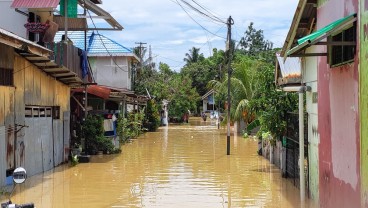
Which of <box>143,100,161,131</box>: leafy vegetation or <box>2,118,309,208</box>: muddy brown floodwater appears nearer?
<box>2,118,309,208</box>: muddy brown floodwater

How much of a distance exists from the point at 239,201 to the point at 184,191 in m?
1.75

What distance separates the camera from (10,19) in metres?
19.0

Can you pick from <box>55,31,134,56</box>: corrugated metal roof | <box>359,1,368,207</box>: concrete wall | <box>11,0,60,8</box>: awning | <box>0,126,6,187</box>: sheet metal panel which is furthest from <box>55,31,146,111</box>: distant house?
<box>359,1,368,207</box>: concrete wall

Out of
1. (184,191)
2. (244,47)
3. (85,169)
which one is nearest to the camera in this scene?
(184,191)

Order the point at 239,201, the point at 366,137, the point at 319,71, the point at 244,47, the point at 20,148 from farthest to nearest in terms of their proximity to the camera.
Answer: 1. the point at 244,47
2. the point at 20,148
3. the point at 239,201
4. the point at 319,71
5. the point at 366,137

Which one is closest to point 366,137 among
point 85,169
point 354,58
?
point 354,58

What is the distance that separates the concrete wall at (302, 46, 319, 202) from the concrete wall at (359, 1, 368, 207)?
12.5ft

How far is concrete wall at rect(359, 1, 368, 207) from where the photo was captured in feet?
22.1

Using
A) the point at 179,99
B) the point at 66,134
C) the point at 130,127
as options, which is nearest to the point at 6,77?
the point at 66,134

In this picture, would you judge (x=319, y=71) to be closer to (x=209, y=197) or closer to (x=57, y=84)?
Answer: (x=209, y=197)

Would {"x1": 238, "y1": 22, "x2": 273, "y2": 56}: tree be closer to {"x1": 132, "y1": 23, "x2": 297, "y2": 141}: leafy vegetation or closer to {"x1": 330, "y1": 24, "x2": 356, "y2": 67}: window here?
{"x1": 132, "y1": 23, "x2": 297, "y2": 141}: leafy vegetation

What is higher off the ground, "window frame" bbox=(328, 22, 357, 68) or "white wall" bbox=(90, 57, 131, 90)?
"white wall" bbox=(90, 57, 131, 90)

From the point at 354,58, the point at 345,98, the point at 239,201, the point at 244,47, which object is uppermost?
the point at 244,47

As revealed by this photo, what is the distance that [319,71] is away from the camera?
10.1 meters
